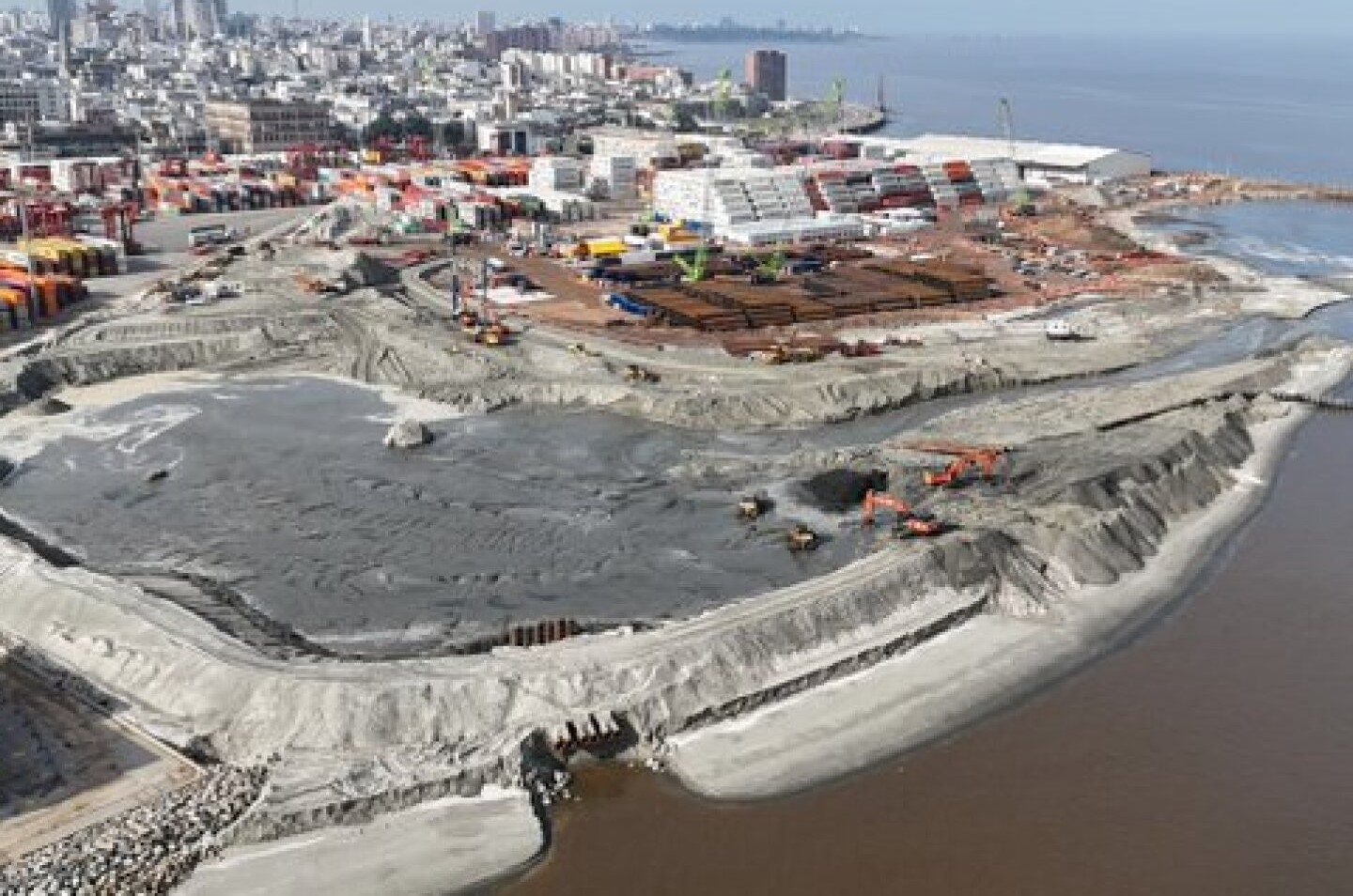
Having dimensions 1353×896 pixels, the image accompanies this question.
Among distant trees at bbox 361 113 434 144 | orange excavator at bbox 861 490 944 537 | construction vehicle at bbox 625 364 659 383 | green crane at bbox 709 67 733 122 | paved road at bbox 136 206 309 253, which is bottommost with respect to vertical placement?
orange excavator at bbox 861 490 944 537

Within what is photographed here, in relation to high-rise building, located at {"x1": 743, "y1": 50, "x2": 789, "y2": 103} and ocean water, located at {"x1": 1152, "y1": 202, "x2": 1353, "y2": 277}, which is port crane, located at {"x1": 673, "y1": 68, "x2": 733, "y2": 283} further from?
high-rise building, located at {"x1": 743, "y1": 50, "x2": 789, "y2": 103}

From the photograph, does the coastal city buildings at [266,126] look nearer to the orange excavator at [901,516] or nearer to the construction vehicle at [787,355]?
the construction vehicle at [787,355]

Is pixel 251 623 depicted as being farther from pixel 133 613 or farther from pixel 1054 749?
pixel 1054 749

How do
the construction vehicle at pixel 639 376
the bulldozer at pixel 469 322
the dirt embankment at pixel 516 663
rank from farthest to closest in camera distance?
the bulldozer at pixel 469 322
the construction vehicle at pixel 639 376
the dirt embankment at pixel 516 663

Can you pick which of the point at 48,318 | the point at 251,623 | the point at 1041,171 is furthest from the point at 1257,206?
the point at 251,623

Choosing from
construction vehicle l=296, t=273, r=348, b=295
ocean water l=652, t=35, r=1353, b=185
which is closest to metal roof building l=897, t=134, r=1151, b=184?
ocean water l=652, t=35, r=1353, b=185

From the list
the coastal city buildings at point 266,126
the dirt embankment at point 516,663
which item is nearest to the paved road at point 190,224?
the coastal city buildings at point 266,126

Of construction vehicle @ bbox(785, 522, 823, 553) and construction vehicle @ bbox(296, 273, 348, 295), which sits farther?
construction vehicle @ bbox(296, 273, 348, 295)
